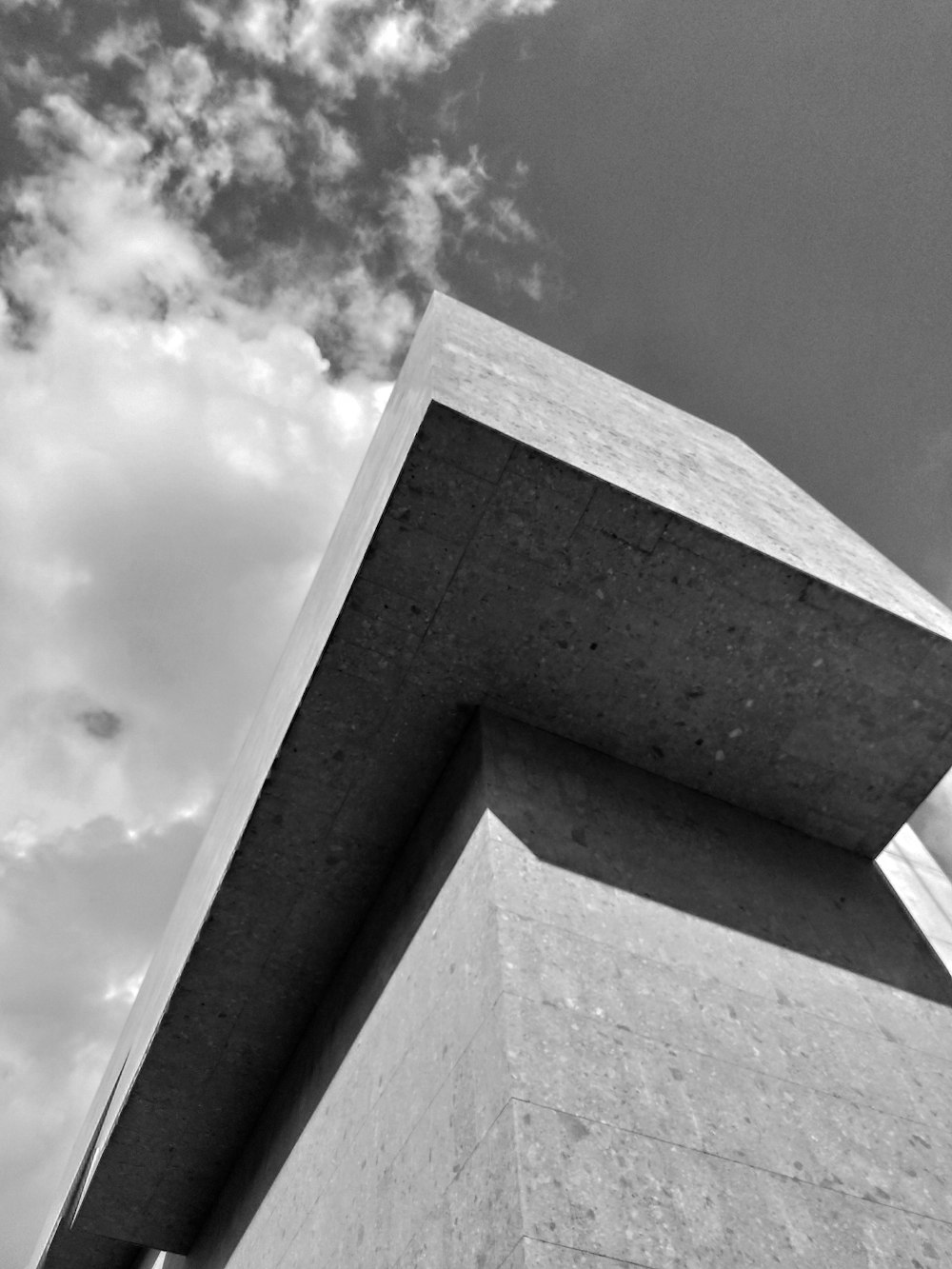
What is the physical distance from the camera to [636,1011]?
361 cm

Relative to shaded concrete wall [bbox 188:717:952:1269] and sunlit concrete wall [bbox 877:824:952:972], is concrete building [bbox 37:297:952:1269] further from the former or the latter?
sunlit concrete wall [bbox 877:824:952:972]

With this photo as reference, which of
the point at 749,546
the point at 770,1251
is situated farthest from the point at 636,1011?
the point at 749,546

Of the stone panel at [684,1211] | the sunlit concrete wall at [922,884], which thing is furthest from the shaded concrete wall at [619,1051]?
the sunlit concrete wall at [922,884]

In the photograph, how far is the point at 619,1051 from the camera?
3.40 m

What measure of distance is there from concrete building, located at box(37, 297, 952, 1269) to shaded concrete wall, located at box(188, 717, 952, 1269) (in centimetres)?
2

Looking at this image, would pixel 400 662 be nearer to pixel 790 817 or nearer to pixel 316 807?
pixel 316 807

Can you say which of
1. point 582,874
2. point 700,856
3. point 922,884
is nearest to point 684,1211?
point 582,874

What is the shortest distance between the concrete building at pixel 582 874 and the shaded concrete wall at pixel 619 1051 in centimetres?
2

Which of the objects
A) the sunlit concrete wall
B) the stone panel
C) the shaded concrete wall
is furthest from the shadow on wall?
the stone panel

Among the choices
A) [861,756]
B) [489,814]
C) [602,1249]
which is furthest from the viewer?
[861,756]

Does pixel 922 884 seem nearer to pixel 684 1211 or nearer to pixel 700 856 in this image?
pixel 700 856

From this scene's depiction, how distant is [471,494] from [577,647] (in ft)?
3.46

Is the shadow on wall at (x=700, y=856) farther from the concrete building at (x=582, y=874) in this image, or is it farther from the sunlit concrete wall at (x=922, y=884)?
the sunlit concrete wall at (x=922, y=884)

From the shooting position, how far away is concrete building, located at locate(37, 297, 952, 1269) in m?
3.20
